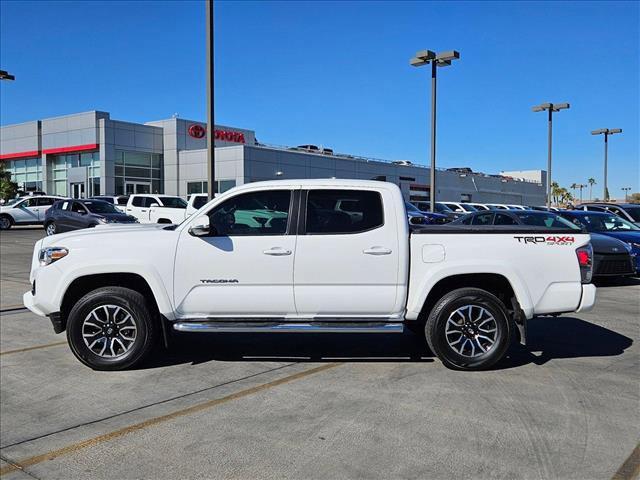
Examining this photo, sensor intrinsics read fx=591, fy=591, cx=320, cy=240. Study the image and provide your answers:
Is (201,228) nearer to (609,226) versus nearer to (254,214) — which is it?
(254,214)

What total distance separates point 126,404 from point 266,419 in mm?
1303

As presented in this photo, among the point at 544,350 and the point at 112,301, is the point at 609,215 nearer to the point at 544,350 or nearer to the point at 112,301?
the point at 544,350

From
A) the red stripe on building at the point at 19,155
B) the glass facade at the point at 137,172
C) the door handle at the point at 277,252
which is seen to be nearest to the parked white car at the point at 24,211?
the glass facade at the point at 137,172

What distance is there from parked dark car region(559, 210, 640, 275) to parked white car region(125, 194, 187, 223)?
631 inches

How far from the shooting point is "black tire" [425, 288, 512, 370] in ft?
18.7

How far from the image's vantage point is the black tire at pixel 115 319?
5.78 metres

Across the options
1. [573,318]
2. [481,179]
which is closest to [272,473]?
[573,318]

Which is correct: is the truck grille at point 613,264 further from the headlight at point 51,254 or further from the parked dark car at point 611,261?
the headlight at point 51,254

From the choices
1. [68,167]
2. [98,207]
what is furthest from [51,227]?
[68,167]

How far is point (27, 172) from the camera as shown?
50.6 m

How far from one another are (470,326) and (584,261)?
4.31 ft

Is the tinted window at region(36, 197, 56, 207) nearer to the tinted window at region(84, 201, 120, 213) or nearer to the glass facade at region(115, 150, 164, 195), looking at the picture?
the tinted window at region(84, 201, 120, 213)

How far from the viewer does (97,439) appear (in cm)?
432

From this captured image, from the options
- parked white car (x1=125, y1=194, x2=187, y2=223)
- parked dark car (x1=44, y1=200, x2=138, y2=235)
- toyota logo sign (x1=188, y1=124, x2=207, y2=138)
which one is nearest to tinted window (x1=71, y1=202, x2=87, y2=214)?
parked dark car (x1=44, y1=200, x2=138, y2=235)
